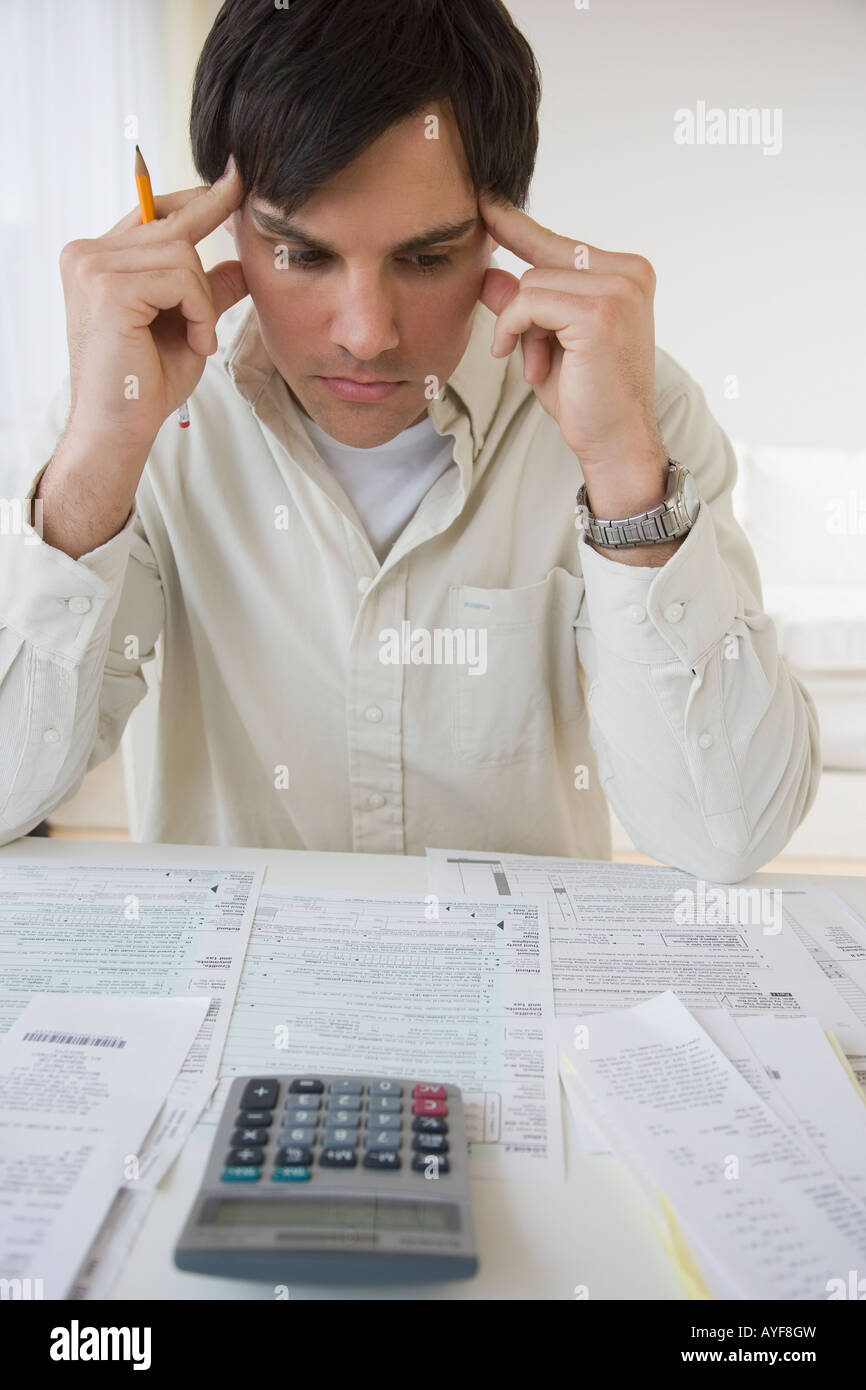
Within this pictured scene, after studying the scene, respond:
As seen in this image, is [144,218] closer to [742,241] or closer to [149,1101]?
[149,1101]

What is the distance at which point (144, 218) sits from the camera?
936 millimetres

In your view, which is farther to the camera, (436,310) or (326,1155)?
(436,310)

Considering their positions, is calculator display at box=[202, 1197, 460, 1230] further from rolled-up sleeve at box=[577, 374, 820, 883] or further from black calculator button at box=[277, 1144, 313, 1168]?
rolled-up sleeve at box=[577, 374, 820, 883]

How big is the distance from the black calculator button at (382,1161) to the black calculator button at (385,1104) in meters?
0.03

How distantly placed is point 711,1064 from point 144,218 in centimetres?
87

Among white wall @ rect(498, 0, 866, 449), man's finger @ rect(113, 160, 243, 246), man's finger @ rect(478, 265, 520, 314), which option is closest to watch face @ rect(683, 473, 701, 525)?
man's finger @ rect(478, 265, 520, 314)

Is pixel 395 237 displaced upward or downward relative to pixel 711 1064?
upward

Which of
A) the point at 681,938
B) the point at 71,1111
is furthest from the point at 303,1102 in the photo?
the point at 681,938

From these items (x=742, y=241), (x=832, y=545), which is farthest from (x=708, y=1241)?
(x=742, y=241)

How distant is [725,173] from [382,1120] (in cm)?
393

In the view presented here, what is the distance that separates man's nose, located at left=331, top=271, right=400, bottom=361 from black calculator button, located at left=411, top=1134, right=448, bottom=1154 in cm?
63

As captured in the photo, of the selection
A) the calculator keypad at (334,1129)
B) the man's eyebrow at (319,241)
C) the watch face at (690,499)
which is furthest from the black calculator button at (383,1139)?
the man's eyebrow at (319,241)
